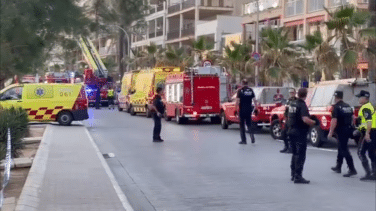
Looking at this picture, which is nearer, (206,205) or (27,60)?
(27,60)

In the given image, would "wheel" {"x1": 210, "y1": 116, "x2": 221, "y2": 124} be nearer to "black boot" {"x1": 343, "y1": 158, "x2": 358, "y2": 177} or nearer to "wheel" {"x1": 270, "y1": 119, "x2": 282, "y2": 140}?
"wheel" {"x1": 270, "y1": 119, "x2": 282, "y2": 140}

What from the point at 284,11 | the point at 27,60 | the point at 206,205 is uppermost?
the point at 284,11

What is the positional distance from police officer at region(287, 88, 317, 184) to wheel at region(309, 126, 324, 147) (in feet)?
24.5

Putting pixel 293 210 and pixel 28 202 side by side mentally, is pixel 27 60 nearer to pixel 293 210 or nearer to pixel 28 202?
pixel 28 202

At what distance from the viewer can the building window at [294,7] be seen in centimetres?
4800

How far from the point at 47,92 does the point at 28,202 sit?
66.4ft

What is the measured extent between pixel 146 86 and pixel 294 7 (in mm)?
13574

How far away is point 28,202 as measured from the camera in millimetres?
10281

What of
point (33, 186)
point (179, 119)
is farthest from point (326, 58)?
point (33, 186)

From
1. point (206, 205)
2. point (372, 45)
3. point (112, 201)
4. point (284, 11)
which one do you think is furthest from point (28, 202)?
point (284, 11)

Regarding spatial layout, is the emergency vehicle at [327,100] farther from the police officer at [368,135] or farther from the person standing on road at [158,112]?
the police officer at [368,135]

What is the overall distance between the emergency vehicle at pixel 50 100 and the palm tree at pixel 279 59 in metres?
13.4

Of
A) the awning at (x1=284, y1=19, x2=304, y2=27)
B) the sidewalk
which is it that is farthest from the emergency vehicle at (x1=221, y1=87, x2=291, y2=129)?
the awning at (x1=284, y1=19, x2=304, y2=27)

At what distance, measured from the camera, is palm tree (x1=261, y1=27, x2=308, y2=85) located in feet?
133
